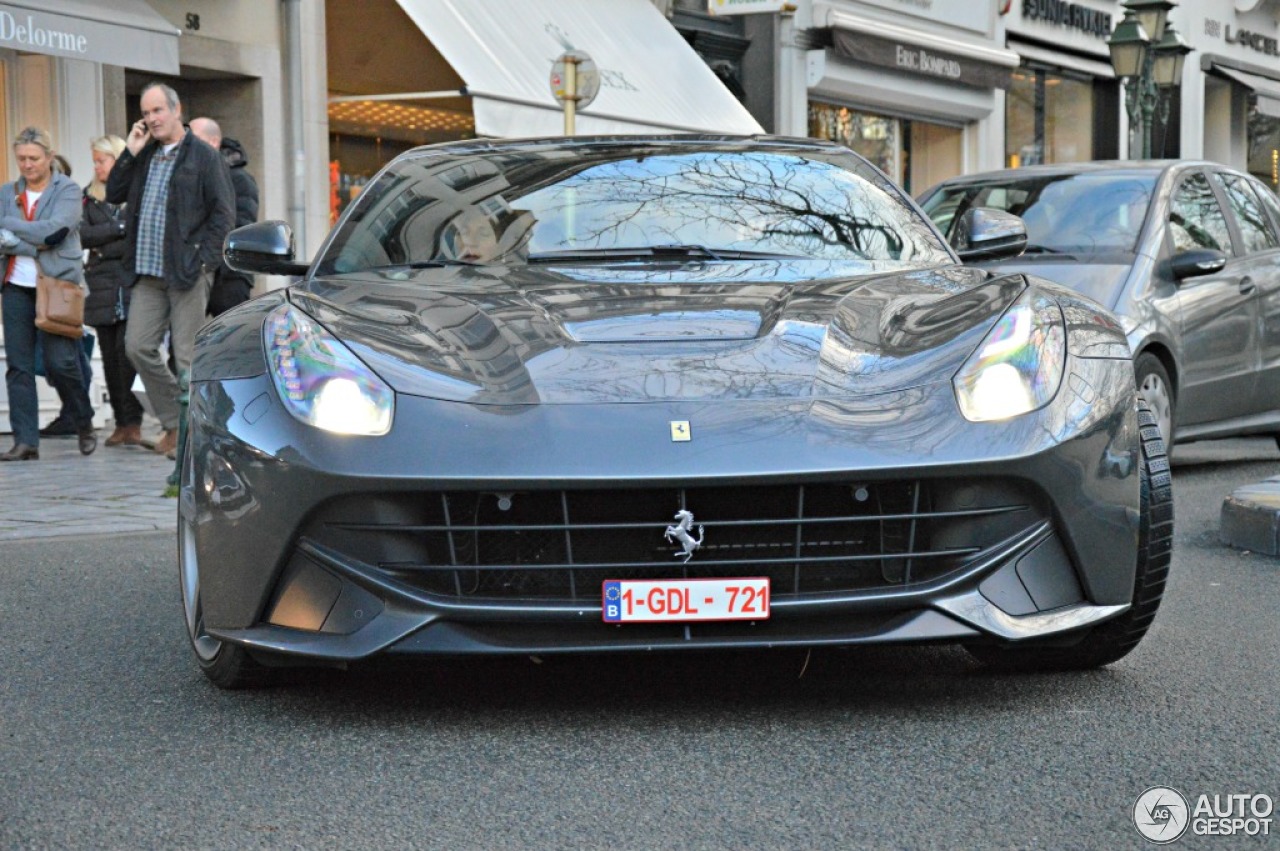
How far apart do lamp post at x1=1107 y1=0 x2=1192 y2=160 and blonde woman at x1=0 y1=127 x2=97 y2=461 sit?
1023cm

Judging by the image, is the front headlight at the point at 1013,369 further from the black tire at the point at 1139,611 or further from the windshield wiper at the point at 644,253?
the windshield wiper at the point at 644,253

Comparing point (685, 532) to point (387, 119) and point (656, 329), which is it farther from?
point (387, 119)

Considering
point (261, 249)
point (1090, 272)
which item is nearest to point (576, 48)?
point (1090, 272)

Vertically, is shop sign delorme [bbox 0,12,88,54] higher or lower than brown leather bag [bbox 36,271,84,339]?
higher

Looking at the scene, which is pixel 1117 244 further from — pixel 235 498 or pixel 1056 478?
pixel 235 498

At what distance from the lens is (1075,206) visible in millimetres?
9305

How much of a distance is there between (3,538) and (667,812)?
4824mm

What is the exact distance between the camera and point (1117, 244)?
8883 mm

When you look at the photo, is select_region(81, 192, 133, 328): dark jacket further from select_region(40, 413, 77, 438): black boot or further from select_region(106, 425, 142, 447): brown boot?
select_region(40, 413, 77, 438): black boot

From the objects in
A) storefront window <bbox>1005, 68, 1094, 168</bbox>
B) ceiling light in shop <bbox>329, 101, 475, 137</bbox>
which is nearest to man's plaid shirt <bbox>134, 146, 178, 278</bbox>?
ceiling light in shop <bbox>329, 101, 475, 137</bbox>

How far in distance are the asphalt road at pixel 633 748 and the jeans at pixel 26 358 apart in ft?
18.8

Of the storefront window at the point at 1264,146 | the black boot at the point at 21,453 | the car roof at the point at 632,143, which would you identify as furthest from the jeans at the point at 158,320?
the storefront window at the point at 1264,146

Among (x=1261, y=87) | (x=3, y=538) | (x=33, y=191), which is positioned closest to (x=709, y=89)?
(x=33, y=191)

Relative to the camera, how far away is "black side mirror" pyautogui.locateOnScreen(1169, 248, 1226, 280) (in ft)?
28.7
